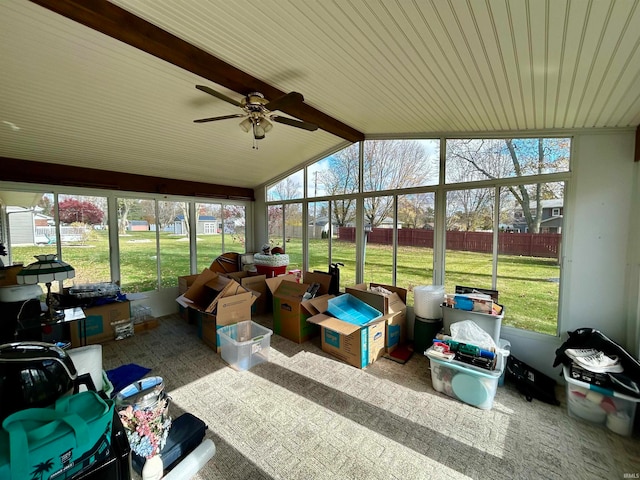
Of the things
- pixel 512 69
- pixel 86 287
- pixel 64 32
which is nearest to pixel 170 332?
pixel 86 287

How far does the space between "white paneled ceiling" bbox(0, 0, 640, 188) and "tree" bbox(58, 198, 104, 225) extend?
73 cm

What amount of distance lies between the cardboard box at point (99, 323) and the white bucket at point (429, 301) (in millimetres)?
4016

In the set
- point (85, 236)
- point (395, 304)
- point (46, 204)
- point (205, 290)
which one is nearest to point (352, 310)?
point (395, 304)

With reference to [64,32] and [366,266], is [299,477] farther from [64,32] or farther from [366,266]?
[64,32]

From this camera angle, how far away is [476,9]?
1.34m

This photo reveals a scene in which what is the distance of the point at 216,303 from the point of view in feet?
10.5

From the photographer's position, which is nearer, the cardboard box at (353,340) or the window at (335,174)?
the cardboard box at (353,340)

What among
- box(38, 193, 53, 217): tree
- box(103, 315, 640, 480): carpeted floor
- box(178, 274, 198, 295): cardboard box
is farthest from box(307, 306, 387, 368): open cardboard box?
box(38, 193, 53, 217): tree

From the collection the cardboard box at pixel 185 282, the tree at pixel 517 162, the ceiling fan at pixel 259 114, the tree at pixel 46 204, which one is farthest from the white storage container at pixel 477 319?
the tree at pixel 46 204

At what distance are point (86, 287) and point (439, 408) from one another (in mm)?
4455

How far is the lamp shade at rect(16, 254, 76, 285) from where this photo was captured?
2.30 m

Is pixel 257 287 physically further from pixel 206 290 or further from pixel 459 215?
pixel 459 215

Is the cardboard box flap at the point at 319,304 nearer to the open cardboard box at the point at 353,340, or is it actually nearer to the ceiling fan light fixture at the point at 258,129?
the open cardboard box at the point at 353,340

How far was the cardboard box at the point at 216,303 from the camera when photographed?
127 inches
